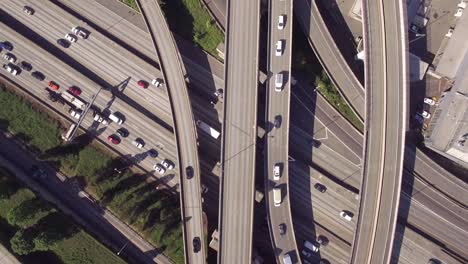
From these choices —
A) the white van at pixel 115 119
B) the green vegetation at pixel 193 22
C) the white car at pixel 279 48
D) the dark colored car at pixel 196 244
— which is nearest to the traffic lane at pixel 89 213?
the dark colored car at pixel 196 244

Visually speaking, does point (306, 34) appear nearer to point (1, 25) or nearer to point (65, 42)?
point (65, 42)

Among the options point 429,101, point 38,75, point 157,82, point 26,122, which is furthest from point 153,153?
point 429,101

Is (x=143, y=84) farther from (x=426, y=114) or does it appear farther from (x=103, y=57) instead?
(x=426, y=114)

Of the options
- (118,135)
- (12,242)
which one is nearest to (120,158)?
(118,135)

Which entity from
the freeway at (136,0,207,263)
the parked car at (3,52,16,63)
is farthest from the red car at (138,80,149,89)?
the parked car at (3,52,16,63)

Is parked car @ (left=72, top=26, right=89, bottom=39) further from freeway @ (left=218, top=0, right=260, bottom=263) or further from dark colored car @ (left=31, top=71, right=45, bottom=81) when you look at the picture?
freeway @ (left=218, top=0, right=260, bottom=263)

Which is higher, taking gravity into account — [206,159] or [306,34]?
[306,34]
